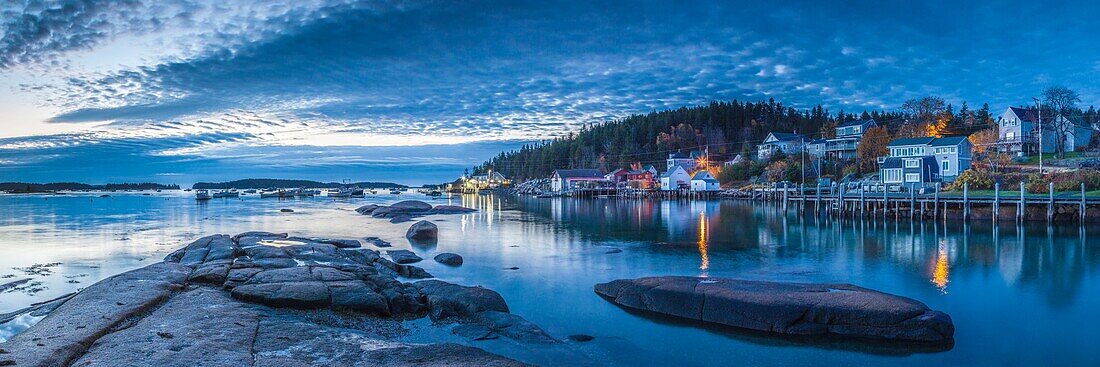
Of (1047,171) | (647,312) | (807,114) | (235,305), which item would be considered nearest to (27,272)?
(235,305)

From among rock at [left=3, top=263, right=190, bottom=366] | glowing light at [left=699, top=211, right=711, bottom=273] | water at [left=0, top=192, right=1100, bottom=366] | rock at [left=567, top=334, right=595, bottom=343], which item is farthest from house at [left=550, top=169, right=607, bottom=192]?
rock at [left=567, top=334, right=595, bottom=343]

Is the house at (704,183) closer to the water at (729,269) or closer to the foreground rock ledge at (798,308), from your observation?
the water at (729,269)

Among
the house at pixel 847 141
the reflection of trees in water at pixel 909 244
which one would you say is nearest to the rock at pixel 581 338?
the reflection of trees in water at pixel 909 244

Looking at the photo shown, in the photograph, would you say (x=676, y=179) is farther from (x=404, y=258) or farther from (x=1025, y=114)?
(x=404, y=258)

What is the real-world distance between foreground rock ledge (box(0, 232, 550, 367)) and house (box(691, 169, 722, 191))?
8645 centimetres

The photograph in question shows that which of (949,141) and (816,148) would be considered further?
(816,148)

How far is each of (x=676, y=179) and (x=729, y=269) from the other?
300 feet

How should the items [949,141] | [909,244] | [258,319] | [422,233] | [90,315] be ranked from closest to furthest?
[90,315] → [258,319] → [909,244] → [422,233] → [949,141]

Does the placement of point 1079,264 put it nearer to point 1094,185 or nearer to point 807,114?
point 1094,185

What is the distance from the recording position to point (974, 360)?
1261 cm

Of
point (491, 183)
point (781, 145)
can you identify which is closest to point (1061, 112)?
point (781, 145)

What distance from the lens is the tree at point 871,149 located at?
3525 inches

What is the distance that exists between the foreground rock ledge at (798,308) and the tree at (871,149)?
83090mm

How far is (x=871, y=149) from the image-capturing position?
90750 millimetres
